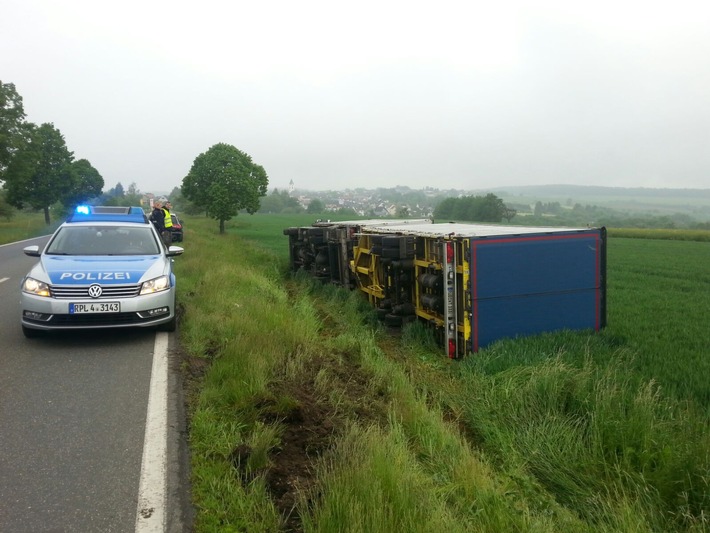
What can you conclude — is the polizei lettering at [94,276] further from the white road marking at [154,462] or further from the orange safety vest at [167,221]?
the orange safety vest at [167,221]

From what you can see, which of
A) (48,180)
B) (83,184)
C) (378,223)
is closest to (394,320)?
(378,223)

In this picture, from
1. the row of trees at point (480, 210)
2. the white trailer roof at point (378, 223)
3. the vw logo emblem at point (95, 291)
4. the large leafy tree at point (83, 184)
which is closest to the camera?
the vw logo emblem at point (95, 291)

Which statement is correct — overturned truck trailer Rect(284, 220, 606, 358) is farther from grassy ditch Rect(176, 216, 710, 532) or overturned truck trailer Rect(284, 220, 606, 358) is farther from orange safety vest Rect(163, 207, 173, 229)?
orange safety vest Rect(163, 207, 173, 229)

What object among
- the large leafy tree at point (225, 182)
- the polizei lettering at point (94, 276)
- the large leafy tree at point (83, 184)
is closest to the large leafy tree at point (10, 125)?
the large leafy tree at point (225, 182)

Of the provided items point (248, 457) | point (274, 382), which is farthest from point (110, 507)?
point (274, 382)

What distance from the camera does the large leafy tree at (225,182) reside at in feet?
120

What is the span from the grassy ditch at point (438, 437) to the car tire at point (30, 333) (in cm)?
208

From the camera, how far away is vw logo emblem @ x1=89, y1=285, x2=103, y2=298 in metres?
7.21

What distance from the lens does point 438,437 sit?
4.71m

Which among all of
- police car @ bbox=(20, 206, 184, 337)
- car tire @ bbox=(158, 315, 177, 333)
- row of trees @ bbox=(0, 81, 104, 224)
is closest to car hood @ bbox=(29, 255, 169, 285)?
police car @ bbox=(20, 206, 184, 337)

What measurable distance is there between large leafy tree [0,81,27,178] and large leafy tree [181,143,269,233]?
421 inches

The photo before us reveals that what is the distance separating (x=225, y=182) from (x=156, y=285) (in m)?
30.1

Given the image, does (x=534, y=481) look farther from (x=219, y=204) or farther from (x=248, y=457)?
(x=219, y=204)

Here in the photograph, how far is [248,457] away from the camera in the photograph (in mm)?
4023
